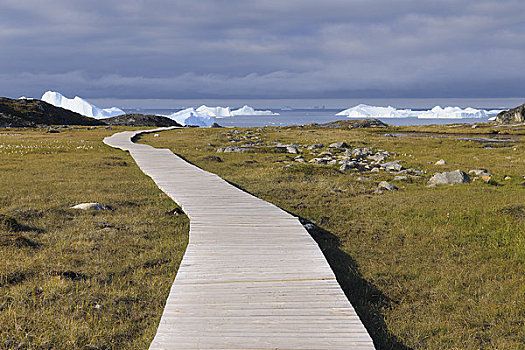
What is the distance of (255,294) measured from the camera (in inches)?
282

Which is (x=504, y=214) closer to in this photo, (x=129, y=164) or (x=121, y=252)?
(x=121, y=252)

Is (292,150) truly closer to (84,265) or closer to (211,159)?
(211,159)

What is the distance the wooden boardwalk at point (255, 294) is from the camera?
18.6 ft

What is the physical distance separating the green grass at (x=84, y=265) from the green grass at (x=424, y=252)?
15.4ft

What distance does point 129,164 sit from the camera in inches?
1148

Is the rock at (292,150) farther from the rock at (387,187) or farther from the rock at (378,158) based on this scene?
A: the rock at (387,187)

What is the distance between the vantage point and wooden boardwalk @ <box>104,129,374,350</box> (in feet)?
18.6

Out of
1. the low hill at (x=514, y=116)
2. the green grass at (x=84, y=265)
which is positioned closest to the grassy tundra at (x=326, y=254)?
the green grass at (x=84, y=265)

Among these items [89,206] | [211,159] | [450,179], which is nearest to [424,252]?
[89,206]

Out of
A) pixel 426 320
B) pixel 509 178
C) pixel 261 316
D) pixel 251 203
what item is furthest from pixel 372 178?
pixel 261 316

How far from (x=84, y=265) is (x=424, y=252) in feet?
31.4

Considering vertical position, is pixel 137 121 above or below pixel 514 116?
below

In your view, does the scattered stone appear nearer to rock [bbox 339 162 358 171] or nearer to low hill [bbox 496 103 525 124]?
rock [bbox 339 162 358 171]

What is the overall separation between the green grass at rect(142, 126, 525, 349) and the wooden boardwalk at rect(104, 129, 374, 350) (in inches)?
45.1
